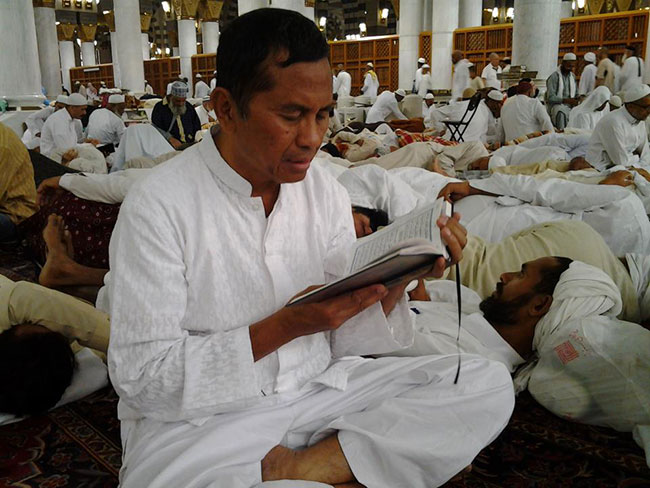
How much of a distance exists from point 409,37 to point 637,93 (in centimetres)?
1024

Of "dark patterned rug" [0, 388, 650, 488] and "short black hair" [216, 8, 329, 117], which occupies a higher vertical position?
"short black hair" [216, 8, 329, 117]

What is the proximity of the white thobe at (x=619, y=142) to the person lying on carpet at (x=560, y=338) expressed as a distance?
3101 mm

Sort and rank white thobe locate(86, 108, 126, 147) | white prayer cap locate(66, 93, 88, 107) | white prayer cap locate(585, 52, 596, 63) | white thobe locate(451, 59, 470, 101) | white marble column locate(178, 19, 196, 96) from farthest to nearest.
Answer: white marble column locate(178, 19, 196, 96) < white prayer cap locate(585, 52, 596, 63) < white thobe locate(451, 59, 470, 101) < white thobe locate(86, 108, 126, 147) < white prayer cap locate(66, 93, 88, 107)

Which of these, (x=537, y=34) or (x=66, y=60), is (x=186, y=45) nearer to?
(x=66, y=60)

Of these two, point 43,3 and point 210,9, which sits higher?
point 210,9

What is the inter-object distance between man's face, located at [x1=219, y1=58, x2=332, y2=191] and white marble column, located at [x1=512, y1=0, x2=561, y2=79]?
8.49 m

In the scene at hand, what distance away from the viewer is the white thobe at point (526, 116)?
7.10 m

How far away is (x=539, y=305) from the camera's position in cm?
221

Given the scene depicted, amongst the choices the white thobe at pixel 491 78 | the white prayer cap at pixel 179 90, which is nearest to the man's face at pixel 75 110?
the white prayer cap at pixel 179 90

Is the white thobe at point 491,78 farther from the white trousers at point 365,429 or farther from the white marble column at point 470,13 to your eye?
the white trousers at point 365,429

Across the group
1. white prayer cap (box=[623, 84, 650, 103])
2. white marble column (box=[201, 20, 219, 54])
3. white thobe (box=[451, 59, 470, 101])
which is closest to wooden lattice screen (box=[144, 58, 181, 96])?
white marble column (box=[201, 20, 219, 54])

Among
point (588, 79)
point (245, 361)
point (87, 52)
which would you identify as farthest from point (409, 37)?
point (87, 52)

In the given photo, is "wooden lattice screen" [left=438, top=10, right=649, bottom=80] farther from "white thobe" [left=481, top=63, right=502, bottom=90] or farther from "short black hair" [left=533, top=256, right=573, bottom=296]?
"short black hair" [left=533, top=256, right=573, bottom=296]

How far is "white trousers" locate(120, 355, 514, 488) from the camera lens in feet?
3.98
